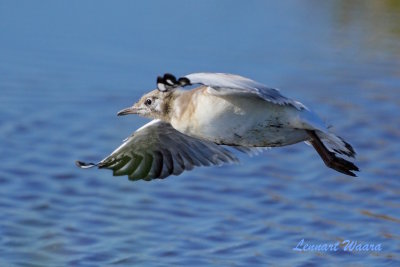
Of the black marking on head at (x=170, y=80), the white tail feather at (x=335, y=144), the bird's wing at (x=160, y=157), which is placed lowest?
the white tail feather at (x=335, y=144)

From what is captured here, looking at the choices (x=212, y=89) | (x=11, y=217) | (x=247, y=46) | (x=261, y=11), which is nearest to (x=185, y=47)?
(x=247, y=46)

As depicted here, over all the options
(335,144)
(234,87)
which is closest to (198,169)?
(335,144)

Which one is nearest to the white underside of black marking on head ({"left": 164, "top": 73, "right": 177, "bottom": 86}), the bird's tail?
the bird's tail

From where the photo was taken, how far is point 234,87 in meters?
7.55

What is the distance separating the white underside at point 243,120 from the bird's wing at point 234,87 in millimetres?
98

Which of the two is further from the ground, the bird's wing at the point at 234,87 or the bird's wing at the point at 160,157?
the bird's wing at the point at 160,157

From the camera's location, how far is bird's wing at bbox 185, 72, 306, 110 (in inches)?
295

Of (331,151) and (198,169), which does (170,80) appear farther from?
(198,169)

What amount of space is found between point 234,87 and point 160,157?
6.10 feet

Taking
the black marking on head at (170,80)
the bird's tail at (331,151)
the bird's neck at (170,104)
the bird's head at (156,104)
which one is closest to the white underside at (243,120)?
the bird's tail at (331,151)

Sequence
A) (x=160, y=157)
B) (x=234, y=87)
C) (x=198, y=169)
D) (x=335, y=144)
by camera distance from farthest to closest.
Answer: (x=198, y=169)
(x=160, y=157)
(x=335, y=144)
(x=234, y=87)

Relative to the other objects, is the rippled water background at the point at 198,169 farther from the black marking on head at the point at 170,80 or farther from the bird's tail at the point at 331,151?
the black marking on head at the point at 170,80

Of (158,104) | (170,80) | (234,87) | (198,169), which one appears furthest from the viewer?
(198,169)

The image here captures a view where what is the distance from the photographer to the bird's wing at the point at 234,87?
748 centimetres
